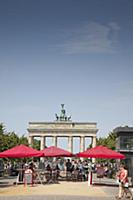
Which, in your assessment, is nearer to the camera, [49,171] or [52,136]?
[49,171]

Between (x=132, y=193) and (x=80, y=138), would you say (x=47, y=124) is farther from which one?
(x=132, y=193)

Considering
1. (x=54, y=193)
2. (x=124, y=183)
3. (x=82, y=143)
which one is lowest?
(x=54, y=193)

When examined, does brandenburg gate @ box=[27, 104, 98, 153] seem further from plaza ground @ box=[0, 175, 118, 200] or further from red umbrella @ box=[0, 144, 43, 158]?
plaza ground @ box=[0, 175, 118, 200]

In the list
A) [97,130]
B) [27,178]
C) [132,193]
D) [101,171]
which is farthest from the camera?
[97,130]

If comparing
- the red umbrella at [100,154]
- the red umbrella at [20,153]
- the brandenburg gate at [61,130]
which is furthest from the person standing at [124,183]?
the brandenburg gate at [61,130]

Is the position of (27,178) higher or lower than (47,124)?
lower

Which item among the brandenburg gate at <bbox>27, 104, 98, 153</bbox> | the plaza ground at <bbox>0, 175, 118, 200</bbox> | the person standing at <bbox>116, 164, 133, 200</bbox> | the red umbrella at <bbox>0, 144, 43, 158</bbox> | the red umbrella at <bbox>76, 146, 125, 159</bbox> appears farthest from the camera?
the brandenburg gate at <bbox>27, 104, 98, 153</bbox>

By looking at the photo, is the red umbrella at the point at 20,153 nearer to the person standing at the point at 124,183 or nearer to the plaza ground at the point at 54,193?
the plaza ground at the point at 54,193

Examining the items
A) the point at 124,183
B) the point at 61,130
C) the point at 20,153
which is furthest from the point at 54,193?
the point at 61,130

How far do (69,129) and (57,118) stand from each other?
593cm

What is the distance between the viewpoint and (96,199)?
75.2ft

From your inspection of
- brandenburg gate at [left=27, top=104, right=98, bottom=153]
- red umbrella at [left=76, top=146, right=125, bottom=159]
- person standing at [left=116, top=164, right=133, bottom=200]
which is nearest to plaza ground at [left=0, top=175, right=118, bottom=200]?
person standing at [left=116, top=164, right=133, bottom=200]

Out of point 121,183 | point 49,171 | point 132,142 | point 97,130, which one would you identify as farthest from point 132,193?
point 97,130

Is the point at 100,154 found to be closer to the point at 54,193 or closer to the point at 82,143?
the point at 54,193
